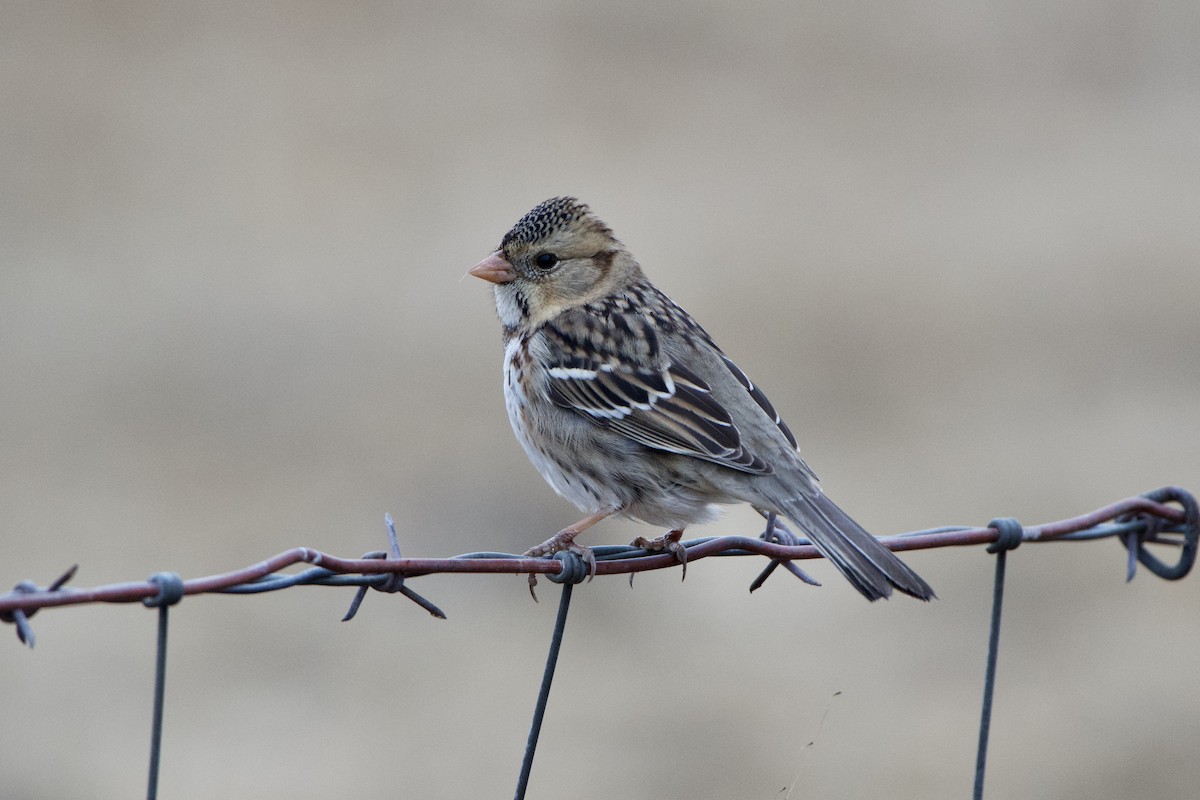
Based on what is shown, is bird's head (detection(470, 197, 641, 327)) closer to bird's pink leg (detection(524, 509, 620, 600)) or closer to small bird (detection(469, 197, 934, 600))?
small bird (detection(469, 197, 934, 600))

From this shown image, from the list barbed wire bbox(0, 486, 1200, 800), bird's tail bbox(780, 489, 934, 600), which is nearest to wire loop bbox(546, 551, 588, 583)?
barbed wire bbox(0, 486, 1200, 800)

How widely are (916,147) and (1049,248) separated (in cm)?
286

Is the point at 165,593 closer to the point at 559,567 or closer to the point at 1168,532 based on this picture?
the point at 559,567

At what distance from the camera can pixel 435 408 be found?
13.2 m

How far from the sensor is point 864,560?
4195 mm

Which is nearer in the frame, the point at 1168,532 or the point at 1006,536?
the point at 1006,536

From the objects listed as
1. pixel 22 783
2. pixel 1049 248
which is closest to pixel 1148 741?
pixel 22 783

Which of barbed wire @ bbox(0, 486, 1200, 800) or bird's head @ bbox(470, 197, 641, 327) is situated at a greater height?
bird's head @ bbox(470, 197, 641, 327)

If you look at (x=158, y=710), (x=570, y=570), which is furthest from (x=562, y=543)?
(x=158, y=710)

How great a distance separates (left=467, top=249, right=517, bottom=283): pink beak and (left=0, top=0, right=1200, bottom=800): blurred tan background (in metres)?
2.03

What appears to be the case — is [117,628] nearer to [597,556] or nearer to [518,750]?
[518,750]

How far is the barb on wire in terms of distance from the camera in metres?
3.06

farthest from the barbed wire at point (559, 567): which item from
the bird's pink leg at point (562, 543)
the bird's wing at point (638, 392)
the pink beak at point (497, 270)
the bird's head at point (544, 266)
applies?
the pink beak at point (497, 270)

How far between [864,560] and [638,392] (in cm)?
124
